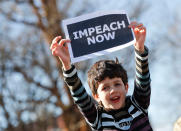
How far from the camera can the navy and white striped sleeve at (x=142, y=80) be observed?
2207 millimetres

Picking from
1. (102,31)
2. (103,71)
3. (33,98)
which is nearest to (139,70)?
(103,71)

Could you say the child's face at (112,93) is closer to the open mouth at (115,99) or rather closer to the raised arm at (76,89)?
the open mouth at (115,99)

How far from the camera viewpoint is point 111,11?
2.43 meters

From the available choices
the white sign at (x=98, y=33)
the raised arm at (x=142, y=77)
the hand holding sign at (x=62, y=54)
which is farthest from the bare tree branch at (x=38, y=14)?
the raised arm at (x=142, y=77)

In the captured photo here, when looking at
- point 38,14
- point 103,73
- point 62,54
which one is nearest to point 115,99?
point 103,73

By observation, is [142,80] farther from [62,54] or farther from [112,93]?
[62,54]

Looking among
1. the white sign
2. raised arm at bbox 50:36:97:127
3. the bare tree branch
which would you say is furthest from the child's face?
the bare tree branch

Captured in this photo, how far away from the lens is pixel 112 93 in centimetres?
212

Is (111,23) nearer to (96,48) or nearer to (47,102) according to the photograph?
(96,48)

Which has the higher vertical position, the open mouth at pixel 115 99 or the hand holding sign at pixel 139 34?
the hand holding sign at pixel 139 34

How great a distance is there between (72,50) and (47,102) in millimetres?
8368

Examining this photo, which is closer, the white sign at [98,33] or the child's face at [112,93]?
the child's face at [112,93]

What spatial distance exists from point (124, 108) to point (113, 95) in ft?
0.48

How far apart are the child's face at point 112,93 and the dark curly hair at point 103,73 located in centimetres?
3
